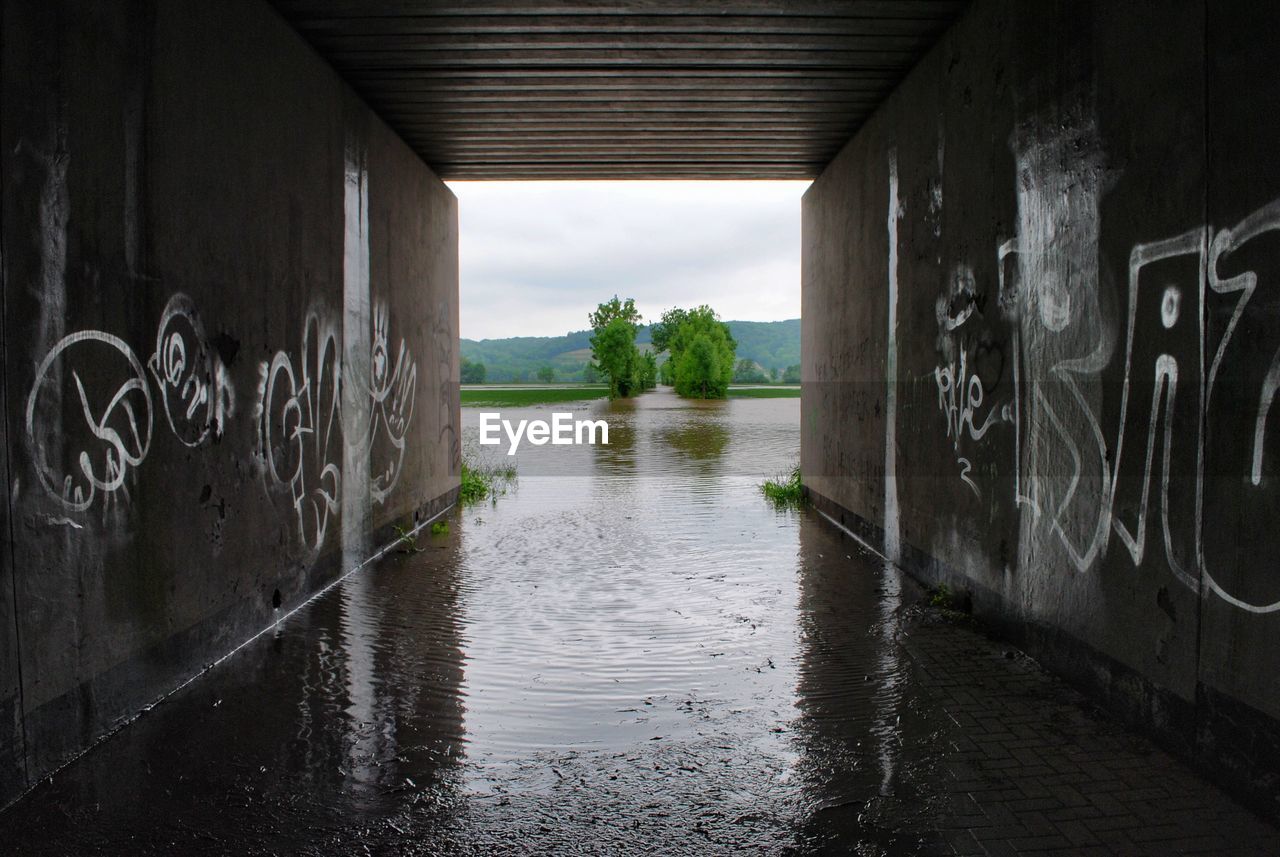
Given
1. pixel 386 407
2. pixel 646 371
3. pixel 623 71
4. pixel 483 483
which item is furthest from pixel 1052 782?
pixel 646 371

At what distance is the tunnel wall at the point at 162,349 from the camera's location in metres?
3.92

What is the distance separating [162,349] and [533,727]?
10.2ft

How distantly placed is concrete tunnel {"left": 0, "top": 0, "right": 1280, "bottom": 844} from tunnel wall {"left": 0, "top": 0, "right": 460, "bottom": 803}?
0.02 metres

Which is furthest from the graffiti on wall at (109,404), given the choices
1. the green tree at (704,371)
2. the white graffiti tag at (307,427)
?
the green tree at (704,371)

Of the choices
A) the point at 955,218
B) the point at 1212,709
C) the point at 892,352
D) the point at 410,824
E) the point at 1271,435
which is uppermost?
the point at 955,218

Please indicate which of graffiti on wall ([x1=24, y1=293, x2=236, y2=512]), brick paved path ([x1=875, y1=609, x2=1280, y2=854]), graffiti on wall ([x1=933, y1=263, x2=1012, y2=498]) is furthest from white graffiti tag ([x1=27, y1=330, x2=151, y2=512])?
graffiti on wall ([x1=933, y1=263, x2=1012, y2=498])

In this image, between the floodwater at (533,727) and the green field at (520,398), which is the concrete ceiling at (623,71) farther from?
the green field at (520,398)

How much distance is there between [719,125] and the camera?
995 cm

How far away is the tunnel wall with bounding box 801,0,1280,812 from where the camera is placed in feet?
12.0

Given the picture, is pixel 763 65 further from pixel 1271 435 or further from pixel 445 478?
pixel 445 478

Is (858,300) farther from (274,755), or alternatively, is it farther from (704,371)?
(704,371)

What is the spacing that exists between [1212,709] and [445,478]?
10.2 metres

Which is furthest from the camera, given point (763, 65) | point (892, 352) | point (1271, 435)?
point (892, 352)

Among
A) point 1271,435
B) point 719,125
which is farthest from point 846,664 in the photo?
point 719,125
